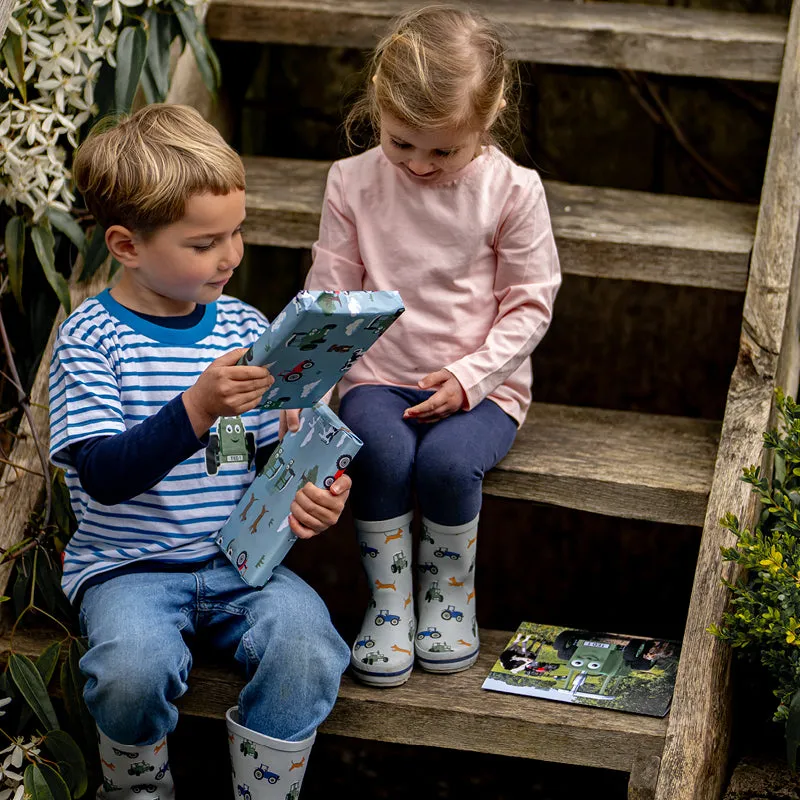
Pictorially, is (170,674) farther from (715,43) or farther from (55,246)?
(715,43)

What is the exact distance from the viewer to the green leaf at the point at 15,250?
79.5 inches

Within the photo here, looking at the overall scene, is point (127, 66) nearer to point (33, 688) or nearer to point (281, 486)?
point (281, 486)

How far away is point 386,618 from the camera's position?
1890 millimetres

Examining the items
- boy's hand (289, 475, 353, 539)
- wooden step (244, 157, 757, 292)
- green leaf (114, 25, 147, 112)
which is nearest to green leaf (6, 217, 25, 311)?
green leaf (114, 25, 147, 112)

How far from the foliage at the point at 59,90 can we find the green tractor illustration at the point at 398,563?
694 mm

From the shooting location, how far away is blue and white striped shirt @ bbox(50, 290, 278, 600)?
1719 millimetres

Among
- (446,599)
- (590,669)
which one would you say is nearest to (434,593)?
(446,599)

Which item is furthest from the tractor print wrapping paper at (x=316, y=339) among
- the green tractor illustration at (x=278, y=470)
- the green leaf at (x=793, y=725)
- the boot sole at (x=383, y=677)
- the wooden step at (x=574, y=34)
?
the wooden step at (x=574, y=34)

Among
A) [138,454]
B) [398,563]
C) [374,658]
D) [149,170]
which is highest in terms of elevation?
[149,170]

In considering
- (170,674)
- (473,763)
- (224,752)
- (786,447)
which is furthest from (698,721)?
(224,752)

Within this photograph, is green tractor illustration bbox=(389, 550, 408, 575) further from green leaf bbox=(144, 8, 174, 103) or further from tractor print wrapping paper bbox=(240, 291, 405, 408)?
green leaf bbox=(144, 8, 174, 103)

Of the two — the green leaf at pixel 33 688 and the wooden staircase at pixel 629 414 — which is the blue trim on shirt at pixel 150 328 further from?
the green leaf at pixel 33 688

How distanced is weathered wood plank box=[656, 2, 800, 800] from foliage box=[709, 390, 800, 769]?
0.04 metres

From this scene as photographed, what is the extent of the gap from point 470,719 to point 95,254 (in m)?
1.00
